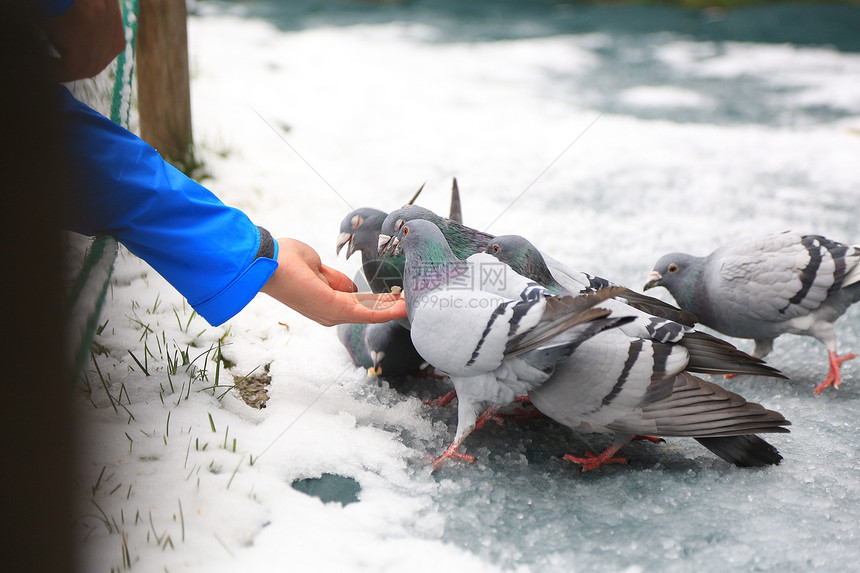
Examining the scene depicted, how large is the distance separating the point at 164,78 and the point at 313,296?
221 cm

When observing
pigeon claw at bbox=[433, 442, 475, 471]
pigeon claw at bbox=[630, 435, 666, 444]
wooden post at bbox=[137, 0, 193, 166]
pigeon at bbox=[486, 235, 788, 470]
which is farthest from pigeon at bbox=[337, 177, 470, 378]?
wooden post at bbox=[137, 0, 193, 166]

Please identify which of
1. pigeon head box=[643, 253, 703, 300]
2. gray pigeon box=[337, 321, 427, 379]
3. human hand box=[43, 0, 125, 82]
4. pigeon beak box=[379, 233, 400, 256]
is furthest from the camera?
pigeon head box=[643, 253, 703, 300]

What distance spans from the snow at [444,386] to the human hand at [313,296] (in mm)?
Result: 344

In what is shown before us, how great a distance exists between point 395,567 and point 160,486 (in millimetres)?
623

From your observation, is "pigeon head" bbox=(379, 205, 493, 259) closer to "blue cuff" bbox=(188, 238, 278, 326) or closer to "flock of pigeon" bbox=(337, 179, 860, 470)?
"flock of pigeon" bbox=(337, 179, 860, 470)

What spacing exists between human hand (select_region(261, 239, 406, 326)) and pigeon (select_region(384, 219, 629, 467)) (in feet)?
0.43

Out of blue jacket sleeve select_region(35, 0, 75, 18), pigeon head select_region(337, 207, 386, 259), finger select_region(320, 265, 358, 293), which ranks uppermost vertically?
blue jacket sleeve select_region(35, 0, 75, 18)

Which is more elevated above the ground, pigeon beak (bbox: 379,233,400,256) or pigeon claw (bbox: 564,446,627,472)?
pigeon beak (bbox: 379,233,400,256)

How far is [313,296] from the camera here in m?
2.00

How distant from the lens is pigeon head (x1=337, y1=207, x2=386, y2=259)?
254cm

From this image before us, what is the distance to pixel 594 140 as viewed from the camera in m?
5.06

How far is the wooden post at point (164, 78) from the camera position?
3.48 m

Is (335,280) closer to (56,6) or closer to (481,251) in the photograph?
(481,251)

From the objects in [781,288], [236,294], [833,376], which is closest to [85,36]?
[236,294]
